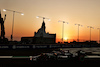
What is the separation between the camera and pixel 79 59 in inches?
634

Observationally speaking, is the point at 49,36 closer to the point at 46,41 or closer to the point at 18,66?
the point at 46,41

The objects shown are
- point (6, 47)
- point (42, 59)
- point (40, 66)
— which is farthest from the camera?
point (6, 47)

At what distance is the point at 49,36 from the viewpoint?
8631 cm

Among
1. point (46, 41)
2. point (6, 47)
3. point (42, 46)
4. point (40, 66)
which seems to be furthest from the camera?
point (46, 41)

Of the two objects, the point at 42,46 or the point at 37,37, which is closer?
the point at 42,46

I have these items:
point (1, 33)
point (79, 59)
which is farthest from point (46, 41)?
point (79, 59)

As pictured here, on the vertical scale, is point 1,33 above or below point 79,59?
above

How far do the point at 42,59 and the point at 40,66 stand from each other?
2.25 meters

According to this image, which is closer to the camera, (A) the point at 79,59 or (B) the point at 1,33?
(A) the point at 79,59

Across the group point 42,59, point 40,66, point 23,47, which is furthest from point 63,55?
point 23,47

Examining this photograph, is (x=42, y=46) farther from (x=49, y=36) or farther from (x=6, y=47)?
(x=49, y=36)

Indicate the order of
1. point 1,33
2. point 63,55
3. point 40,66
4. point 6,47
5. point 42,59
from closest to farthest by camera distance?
1. point 40,66
2. point 42,59
3. point 63,55
4. point 6,47
5. point 1,33

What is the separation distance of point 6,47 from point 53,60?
21.0 meters

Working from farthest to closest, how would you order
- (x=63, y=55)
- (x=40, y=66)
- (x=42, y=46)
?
(x=42, y=46) → (x=63, y=55) → (x=40, y=66)
